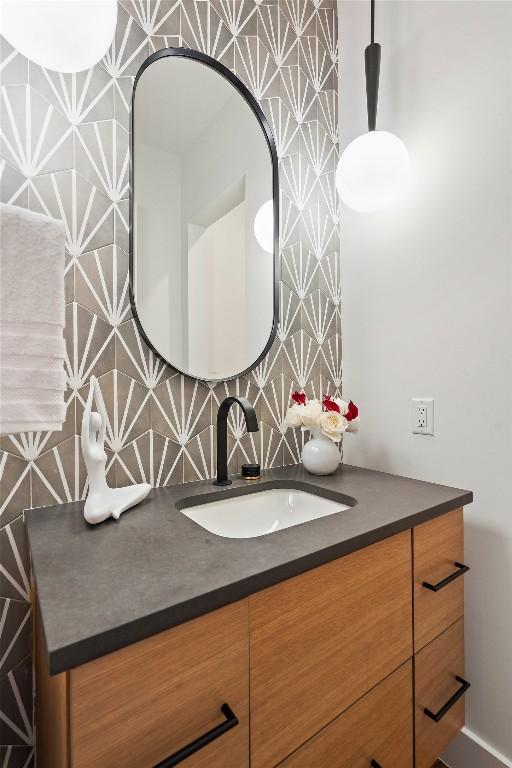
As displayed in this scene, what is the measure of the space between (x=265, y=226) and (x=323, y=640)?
1.15m

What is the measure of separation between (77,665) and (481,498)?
109cm

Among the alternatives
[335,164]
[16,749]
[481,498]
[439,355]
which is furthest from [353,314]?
[16,749]

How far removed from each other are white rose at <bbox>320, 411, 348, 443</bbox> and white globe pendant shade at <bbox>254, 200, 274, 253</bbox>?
1.87 ft

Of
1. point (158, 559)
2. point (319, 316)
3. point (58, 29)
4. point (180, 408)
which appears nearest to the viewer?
point (158, 559)

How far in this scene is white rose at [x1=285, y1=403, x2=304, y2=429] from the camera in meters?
1.27

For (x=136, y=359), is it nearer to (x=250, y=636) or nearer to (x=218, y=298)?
(x=218, y=298)

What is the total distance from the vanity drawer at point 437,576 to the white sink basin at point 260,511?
21 cm

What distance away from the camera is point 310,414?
49.6 inches

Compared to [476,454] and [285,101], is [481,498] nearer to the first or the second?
[476,454]

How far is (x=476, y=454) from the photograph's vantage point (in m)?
1.17

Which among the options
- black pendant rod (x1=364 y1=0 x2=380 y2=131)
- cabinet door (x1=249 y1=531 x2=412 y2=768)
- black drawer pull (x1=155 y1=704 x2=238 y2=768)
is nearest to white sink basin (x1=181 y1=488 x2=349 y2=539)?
cabinet door (x1=249 y1=531 x2=412 y2=768)

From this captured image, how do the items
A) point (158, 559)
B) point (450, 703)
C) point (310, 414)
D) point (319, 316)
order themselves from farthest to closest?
point (319, 316)
point (310, 414)
point (450, 703)
point (158, 559)

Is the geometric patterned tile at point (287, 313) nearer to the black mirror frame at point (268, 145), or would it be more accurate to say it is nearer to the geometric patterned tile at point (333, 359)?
the black mirror frame at point (268, 145)

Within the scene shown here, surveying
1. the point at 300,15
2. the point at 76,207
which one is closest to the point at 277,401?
the point at 76,207
